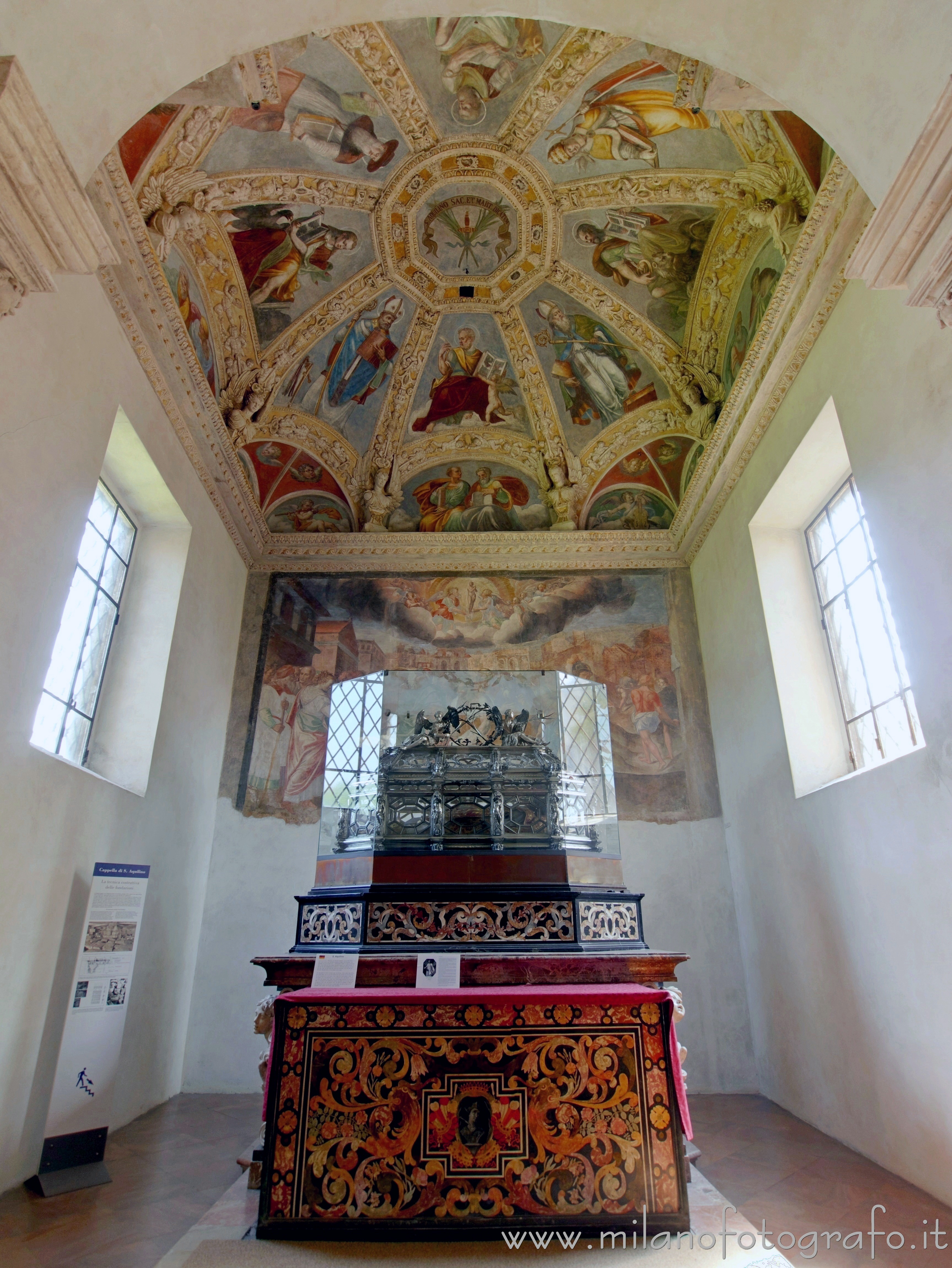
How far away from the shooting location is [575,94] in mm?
8188

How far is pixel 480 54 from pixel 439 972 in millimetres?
8720

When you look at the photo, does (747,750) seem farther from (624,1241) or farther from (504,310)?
(504,310)

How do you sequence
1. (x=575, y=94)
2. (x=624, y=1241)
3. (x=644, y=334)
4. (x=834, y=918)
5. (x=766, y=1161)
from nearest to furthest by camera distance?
1. (x=624, y=1241)
2. (x=766, y=1161)
3. (x=834, y=918)
4. (x=575, y=94)
5. (x=644, y=334)

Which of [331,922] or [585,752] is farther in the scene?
[585,752]

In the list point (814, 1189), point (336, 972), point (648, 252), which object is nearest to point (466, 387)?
point (648, 252)

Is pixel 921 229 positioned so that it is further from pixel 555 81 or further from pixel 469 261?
pixel 469 261

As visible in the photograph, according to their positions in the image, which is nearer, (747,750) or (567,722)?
(567,722)

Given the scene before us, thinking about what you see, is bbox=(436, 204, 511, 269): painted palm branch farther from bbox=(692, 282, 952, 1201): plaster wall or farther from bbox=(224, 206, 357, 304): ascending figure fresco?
bbox=(692, 282, 952, 1201): plaster wall

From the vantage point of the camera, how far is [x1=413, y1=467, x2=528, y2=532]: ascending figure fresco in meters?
11.7

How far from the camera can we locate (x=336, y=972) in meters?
5.23

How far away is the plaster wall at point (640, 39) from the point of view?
11.2ft

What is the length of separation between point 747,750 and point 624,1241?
5.53m

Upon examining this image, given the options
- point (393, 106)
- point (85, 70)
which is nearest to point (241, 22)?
point (85, 70)

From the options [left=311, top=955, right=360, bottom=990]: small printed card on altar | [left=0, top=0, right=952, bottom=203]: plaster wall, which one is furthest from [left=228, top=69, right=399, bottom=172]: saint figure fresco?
[left=311, top=955, right=360, bottom=990]: small printed card on altar
